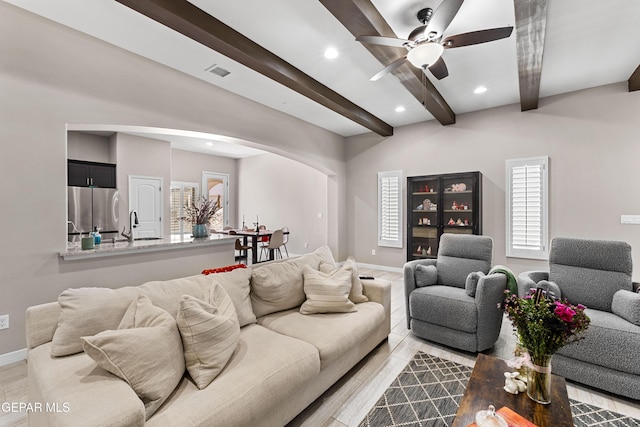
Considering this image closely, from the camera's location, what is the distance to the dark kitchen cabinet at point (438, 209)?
189 inches

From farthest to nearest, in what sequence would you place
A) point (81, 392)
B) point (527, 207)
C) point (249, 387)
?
point (527, 207) < point (249, 387) < point (81, 392)

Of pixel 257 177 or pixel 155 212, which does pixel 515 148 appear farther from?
pixel 155 212

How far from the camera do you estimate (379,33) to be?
263 cm

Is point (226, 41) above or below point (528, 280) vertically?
above

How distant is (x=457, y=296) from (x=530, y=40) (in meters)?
2.60

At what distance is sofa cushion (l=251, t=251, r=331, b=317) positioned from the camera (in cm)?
236

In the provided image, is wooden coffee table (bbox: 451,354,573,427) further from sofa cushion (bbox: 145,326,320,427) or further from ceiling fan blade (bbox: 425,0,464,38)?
ceiling fan blade (bbox: 425,0,464,38)

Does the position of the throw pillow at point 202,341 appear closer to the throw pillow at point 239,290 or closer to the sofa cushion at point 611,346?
the throw pillow at point 239,290

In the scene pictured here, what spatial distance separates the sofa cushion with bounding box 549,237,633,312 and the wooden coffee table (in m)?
1.47

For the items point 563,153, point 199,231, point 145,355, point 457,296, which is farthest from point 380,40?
point 563,153

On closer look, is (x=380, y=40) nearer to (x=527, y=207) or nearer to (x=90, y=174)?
(x=527, y=207)

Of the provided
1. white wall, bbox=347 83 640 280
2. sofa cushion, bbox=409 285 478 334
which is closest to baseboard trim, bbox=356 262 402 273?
white wall, bbox=347 83 640 280

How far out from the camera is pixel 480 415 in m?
1.23

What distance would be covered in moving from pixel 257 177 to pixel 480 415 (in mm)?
7851
